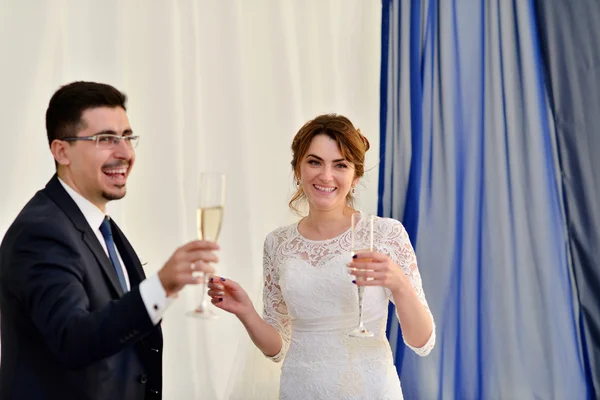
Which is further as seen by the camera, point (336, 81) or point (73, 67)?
point (336, 81)

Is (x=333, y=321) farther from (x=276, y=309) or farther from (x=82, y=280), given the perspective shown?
(x=82, y=280)

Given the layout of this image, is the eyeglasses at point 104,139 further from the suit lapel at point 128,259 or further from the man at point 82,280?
the suit lapel at point 128,259

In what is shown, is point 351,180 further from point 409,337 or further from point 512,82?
point 512,82

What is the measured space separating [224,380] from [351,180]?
1430mm

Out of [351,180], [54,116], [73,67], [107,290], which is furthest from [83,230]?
[73,67]

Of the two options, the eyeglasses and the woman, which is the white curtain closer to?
the woman

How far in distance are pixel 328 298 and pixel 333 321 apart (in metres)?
0.08

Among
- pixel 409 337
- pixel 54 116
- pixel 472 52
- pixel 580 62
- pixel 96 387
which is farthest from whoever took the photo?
pixel 472 52

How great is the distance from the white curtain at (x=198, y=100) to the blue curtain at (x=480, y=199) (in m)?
0.25

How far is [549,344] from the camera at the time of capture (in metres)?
3.28

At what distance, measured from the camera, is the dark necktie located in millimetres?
1823

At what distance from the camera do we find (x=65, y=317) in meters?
1.49

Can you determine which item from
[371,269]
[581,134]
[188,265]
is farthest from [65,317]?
[581,134]

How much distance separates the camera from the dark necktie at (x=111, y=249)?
182 centimetres
